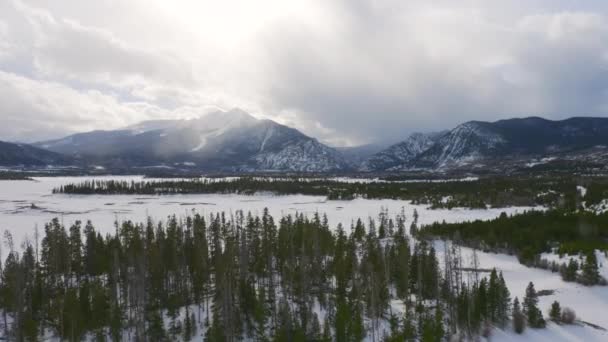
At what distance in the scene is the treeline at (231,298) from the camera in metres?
Answer: 42.7

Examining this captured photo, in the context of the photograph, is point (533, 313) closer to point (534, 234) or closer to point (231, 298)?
point (231, 298)

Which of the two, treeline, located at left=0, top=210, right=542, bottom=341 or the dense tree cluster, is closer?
treeline, located at left=0, top=210, right=542, bottom=341

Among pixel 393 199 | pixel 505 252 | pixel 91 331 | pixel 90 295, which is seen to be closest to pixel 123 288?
pixel 90 295

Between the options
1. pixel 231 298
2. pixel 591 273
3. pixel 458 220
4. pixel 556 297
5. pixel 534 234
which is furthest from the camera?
pixel 458 220

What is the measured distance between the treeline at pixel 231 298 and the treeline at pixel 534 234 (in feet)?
81.4

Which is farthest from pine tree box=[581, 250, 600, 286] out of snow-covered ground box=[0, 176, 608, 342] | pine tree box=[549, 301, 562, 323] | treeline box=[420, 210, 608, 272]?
pine tree box=[549, 301, 562, 323]

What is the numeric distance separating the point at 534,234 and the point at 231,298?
243 ft

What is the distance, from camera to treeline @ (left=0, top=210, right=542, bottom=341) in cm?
4269

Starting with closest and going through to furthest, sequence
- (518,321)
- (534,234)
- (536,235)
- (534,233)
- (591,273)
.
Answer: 1. (518,321)
2. (591,273)
3. (536,235)
4. (534,234)
5. (534,233)

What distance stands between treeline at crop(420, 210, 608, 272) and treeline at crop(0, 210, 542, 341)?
2483 cm

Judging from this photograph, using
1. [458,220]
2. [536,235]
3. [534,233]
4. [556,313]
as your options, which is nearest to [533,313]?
[556,313]

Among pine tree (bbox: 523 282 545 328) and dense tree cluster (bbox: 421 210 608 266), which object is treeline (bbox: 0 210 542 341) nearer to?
pine tree (bbox: 523 282 545 328)

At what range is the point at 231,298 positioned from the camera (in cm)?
4409

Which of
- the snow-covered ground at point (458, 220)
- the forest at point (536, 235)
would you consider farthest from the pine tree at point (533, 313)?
the forest at point (536, 235)
